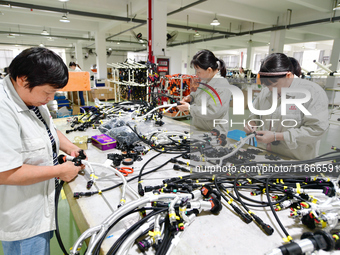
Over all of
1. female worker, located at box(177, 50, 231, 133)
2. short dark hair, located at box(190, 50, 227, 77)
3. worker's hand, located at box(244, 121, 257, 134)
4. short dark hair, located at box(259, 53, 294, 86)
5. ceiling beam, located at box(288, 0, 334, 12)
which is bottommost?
worker's hand, located at box(244, 121, 257, 134)

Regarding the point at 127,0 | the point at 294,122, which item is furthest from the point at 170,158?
the point at 127,0

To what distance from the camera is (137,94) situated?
204 inches

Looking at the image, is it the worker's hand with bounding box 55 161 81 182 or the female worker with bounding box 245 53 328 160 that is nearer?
the worker's hand with bounding box 55 161 81 182

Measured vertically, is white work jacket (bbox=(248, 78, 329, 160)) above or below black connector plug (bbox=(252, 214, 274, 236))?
above

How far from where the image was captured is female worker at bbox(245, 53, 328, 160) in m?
1.09

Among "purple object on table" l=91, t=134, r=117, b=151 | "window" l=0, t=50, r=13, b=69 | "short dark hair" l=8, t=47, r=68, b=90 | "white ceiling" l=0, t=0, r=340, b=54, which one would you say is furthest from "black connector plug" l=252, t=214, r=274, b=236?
"window" l=0, t=50, r=13, b=69

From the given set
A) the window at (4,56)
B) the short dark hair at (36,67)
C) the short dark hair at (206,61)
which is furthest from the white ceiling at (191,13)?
the window at (4,56)

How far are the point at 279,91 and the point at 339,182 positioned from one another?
569 millimetres

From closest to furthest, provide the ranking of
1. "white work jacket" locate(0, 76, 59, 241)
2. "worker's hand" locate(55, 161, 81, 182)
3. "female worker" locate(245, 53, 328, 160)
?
1. "white work jacket" locate(0, 76, 59, 241)
2. "worker's hand" locate(55, 161, 81, 182)
3. "female worker" locate(245, 53, 328, 160)

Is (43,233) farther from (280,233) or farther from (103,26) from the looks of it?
(103,26)

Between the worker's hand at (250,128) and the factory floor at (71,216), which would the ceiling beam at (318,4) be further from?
the worker's hand at (250,128)

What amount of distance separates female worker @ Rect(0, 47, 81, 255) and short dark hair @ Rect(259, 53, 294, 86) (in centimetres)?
103

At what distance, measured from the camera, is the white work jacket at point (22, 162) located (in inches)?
28.8

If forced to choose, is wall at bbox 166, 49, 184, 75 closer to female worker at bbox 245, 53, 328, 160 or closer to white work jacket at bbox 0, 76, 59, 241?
female worker at bbox 245, 53, 328, 160
